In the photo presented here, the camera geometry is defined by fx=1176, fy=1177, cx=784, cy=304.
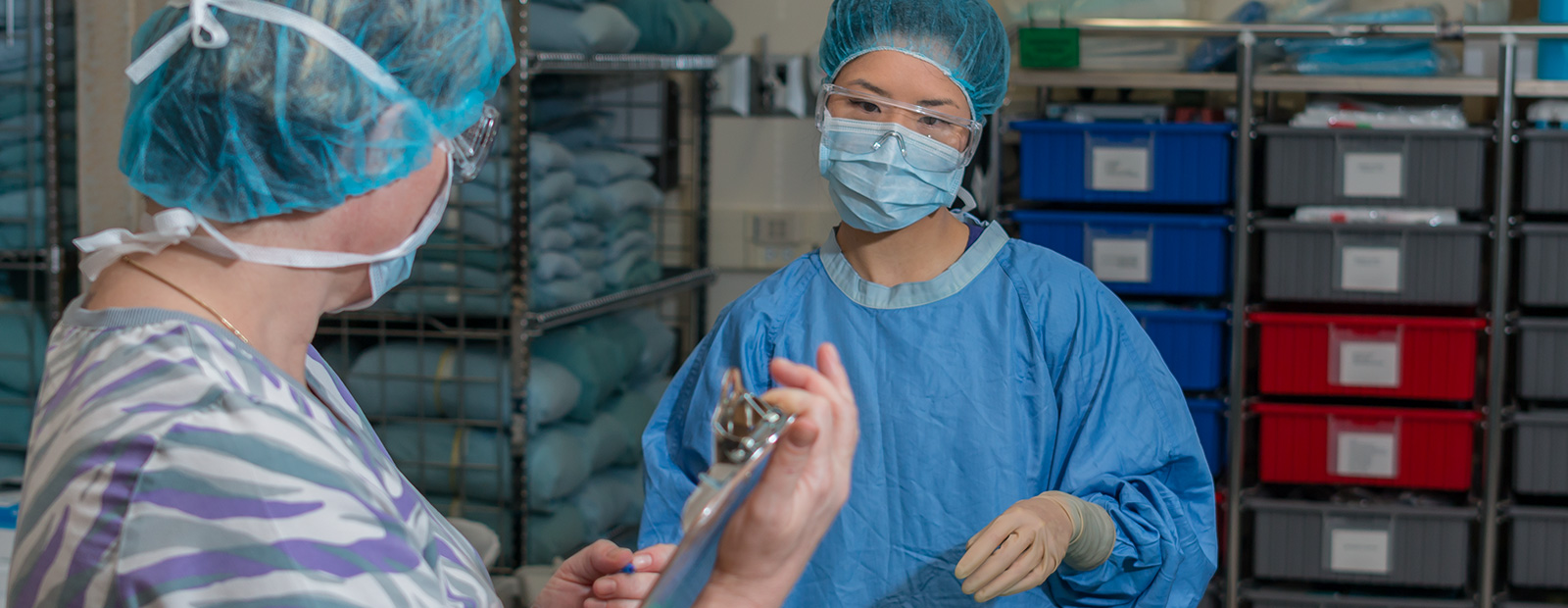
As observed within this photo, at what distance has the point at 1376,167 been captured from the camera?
9.12 ft

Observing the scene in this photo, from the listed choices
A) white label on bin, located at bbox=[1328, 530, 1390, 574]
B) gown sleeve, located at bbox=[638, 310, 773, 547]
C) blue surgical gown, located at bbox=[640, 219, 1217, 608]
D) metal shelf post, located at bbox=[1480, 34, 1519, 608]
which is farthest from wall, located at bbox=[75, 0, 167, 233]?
metal shelf post, located at bbox=[1480, 34, 1519, 608]

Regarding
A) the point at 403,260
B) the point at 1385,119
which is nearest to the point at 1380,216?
the point at 1385,119

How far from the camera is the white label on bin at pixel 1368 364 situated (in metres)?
2.81

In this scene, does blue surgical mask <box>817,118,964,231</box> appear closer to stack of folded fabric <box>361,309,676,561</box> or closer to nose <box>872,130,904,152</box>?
nose <box>872,130,904,152</box>

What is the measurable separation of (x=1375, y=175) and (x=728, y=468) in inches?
102

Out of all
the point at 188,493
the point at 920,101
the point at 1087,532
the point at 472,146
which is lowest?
the point at 1087,532

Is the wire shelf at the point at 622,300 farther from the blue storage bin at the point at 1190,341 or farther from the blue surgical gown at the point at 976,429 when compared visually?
the blue storage bin at the point at 1190,341

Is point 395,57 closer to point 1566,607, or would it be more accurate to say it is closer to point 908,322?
point 908,322

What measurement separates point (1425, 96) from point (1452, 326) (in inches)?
27.2

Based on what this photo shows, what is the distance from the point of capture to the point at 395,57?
850 mm

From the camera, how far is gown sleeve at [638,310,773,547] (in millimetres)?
1440

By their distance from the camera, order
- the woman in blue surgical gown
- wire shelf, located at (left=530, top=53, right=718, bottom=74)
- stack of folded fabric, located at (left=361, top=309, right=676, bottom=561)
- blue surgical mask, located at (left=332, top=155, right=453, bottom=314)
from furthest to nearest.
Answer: stack of folded fabric, located at (left=361, top=309, right=676, bottom=561)
wire shelf, located at (left=530, top=53, right=718, bottom=74)
the woman in blue surgical gown
blue surgical mask, located at (left=332, top=155, right=453, bottom=314)

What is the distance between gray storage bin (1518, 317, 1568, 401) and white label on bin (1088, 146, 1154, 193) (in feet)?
3.10

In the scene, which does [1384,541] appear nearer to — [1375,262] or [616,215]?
[1375,262]
